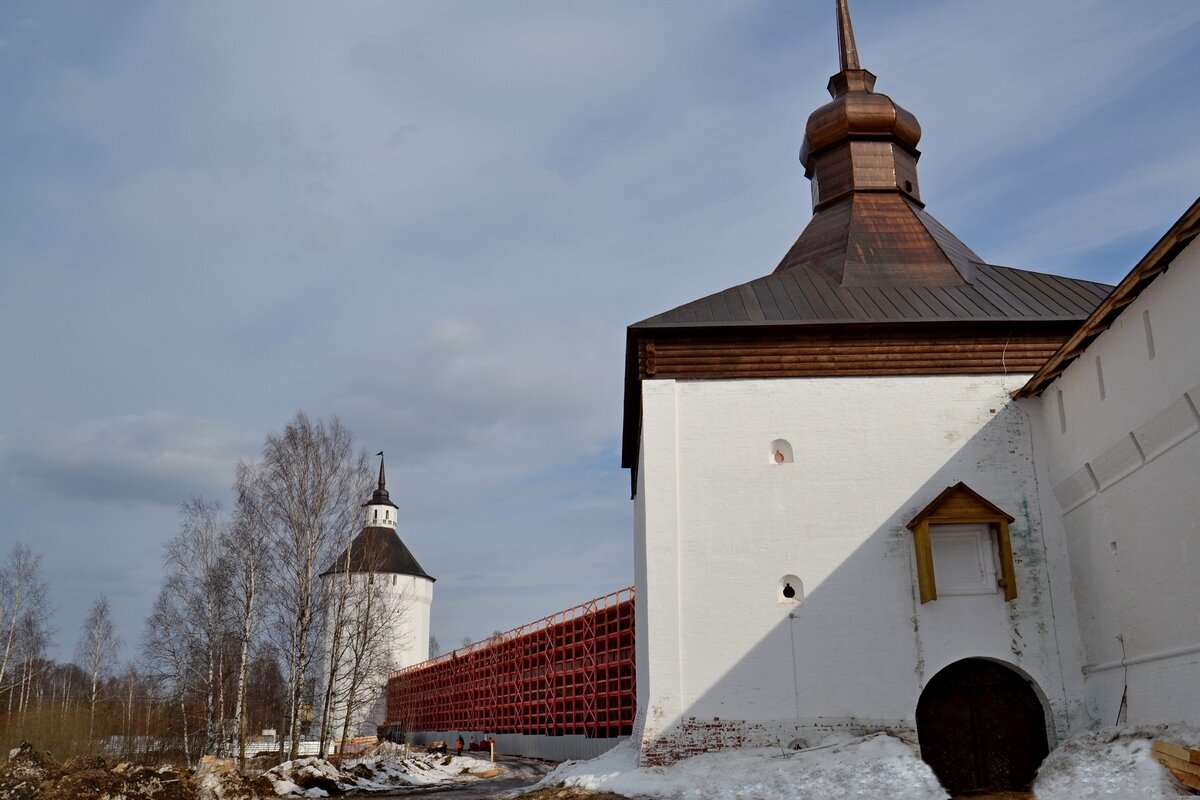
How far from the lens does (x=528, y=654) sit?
27250 millimetres

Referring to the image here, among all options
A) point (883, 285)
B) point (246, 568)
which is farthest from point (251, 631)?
point (883, 285)

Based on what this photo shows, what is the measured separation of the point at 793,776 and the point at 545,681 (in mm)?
14518

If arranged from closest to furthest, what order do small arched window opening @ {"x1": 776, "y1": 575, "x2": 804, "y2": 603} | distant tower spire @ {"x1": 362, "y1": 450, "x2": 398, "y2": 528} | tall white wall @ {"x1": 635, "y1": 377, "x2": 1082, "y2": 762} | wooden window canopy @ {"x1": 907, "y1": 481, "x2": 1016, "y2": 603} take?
1. tall white wall @ {"x1": 635, "y1": 377, "x2": 1082, "y2": 762}
2. wooden window canopy @ {"x1": 907, "y1": 481, "x2": 1016, "y2": 603}
3. small arched window opening @ {"x1": 776, "y1": 575, "x2": 804, "y2": 603}
4. distant tower spire @ {"x1": 362, "y1": 450, "x2": 398, "y2": 528}

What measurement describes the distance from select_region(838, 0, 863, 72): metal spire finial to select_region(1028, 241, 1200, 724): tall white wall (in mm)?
10957

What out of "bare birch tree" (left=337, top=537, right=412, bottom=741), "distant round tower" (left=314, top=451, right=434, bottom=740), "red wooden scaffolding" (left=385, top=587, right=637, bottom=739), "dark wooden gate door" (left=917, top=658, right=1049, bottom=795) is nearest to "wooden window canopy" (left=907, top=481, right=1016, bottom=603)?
"dark wooden gate door" (left=917, top=658, right=1049, bottom=795)

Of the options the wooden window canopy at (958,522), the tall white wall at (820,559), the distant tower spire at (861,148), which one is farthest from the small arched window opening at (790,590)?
the distant tower spire at (861,148)

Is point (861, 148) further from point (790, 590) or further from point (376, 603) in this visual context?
point (376, 603)

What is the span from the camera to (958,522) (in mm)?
13805

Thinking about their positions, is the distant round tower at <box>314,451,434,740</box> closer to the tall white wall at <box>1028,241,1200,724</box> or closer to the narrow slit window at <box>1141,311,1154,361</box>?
the tall white wall at <box>1028,241,1200,724</box>

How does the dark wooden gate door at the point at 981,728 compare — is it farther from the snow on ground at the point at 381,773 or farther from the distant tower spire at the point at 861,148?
the distant tower spire at the point at 861,148

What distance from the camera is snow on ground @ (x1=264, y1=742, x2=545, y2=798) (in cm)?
1662

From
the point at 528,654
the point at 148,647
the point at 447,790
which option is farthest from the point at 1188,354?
the point at 148,647

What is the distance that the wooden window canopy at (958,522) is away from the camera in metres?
13.6

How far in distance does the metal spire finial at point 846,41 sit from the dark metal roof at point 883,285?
4452 mm
